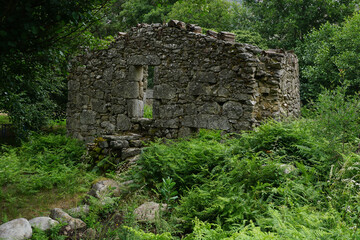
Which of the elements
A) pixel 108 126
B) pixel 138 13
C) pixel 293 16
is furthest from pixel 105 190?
pixel 138 13

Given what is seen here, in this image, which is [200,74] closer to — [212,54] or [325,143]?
[212,54]

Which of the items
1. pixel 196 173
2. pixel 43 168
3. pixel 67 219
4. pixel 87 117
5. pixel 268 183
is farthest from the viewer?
pixel 87 117

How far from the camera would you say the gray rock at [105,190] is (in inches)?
196

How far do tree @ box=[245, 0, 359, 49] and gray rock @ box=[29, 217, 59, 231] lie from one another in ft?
54.2

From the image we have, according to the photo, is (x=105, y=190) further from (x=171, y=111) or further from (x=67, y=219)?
(x=171, y=111)

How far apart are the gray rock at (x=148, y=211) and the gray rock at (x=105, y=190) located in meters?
0.77

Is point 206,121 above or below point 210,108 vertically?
below

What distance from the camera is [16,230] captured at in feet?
12.8

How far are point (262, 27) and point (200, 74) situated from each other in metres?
13.1

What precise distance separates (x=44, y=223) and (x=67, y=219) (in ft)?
0.93

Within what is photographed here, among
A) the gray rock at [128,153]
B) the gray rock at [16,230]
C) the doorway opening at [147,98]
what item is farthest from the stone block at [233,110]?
the gray rock at [16,230]

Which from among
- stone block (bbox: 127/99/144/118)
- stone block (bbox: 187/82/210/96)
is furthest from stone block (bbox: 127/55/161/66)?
stone block (bbox: 187/82/210/96)

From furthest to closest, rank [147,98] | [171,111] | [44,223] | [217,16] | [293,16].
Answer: [217,16] < [147,98] < [293,16] < [171,111] < [44,223]

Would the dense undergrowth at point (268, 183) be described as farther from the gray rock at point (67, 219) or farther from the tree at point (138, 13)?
the tree at point (138, 13)
